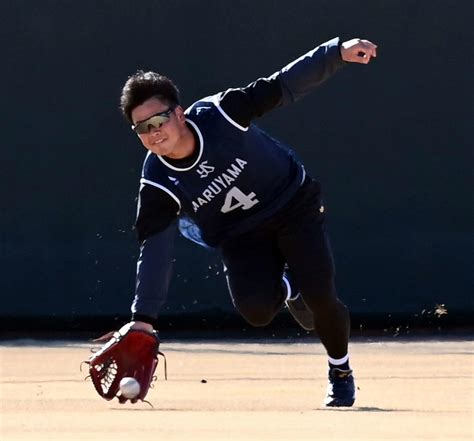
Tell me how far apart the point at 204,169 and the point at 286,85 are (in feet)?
1.61

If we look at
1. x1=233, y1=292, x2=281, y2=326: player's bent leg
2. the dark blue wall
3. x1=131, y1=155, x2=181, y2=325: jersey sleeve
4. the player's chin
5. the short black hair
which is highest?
the short black hair

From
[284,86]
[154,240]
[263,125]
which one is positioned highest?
[284,86]

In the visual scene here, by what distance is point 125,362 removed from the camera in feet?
20.4

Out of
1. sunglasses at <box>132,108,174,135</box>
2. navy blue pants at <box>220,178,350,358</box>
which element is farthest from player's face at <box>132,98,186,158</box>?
navy blue pants at <box>220,178,350,358</box>

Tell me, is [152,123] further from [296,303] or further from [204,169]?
[296,303]

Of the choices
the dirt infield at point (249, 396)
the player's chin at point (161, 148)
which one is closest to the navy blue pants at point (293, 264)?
the dirt infield at point (249, 396)

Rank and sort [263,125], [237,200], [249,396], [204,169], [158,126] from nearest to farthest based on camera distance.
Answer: [158,126]
[204,169]
[237,200]
[249,396]
[263,125]

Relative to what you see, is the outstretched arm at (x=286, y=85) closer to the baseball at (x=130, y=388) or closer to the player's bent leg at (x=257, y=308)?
the player's bent leg at (x=257, y=308)

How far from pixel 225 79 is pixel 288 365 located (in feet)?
7.69

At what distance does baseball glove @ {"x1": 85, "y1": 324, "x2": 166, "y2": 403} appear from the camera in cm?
623

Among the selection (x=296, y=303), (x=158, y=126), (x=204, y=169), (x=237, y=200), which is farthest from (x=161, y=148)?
(x=296, y=303)

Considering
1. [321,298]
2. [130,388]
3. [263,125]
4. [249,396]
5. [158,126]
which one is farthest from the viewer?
[263,125]

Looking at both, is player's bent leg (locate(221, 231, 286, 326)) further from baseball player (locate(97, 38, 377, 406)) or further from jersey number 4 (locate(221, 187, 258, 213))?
jersey number 4 (locate(221, 187, 258, 213))

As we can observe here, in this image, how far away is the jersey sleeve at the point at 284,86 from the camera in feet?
21.0
